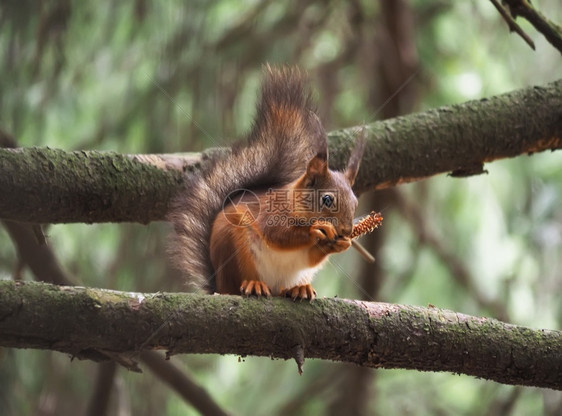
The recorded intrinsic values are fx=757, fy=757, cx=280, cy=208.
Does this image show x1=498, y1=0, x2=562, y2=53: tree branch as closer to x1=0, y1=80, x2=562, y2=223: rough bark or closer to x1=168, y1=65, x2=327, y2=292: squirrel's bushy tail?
x1=0, y1=80, x2=562, y2=223: rough bark

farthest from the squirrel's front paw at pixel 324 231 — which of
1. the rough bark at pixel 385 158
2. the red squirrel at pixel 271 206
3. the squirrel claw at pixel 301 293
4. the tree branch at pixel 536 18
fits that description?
the tree branch at pixel 536 18

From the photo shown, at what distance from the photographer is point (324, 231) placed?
1.64m

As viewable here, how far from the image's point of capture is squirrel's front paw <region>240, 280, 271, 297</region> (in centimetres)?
155

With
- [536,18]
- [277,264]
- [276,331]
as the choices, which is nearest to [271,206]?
[277,264]

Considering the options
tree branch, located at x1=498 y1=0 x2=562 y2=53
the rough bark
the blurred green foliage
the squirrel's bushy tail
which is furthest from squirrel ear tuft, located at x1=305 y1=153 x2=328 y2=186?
tree branch, located at x1=498 y1=0 x2=562 y2=53

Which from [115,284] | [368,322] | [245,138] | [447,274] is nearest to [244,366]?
[447,274]

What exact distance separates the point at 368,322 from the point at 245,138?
2.01 feet

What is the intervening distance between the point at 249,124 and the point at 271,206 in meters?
0.43

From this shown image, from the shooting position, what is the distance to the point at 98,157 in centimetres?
176

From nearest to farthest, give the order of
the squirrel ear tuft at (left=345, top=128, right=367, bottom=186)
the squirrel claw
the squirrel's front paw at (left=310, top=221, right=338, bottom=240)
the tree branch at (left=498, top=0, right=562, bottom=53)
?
the squirrel claw → the squirrel's front paw at (left=310, top=221, right=338, bottom=240) → the squirrel ear tuft at (left=345, top=128, right=367, bottom=186) → the tree branch at (left=498, top=0, right=562, bottom=53)

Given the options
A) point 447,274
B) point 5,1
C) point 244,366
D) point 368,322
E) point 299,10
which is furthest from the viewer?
point 244,366

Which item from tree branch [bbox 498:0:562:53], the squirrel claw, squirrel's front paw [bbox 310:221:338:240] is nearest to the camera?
the squirrel claw

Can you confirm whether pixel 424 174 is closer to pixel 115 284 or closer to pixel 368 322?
pixel 368 322

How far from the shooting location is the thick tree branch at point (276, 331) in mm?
1149
